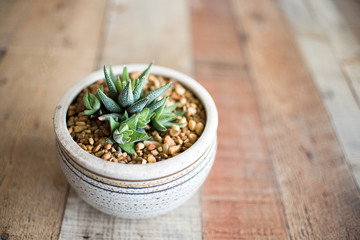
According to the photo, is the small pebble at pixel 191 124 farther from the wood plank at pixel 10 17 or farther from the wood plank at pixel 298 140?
the wood plank at pixel 10 17

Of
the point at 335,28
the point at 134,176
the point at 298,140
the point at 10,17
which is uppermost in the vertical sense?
the point at 134,176

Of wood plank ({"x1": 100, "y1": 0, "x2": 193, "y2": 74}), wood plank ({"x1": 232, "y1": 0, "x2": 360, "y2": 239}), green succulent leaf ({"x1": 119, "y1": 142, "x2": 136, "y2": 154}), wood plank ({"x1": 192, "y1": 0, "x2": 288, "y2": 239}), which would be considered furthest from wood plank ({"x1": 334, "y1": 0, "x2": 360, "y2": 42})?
green succulent leaf ({"x1": 119, "y1": 142, "x2": 136, "y2": 154})

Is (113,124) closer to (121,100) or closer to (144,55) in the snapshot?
(121,100)

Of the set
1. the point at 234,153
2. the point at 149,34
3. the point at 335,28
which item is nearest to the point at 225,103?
the point at 234,153

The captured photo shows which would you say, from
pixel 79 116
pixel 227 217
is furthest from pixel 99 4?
pixel 227 217

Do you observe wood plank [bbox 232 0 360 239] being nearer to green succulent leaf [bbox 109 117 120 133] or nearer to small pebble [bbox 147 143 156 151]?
small pebble [bbox 147 143 156 151]

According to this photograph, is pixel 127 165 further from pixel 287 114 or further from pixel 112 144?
pixel 287 114

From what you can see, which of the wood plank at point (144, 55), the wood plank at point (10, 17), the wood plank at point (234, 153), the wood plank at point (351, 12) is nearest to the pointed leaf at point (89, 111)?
the wood plank at point (144, 55)

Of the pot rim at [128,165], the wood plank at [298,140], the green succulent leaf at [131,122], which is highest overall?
the green succulent leaf at [131,122]
